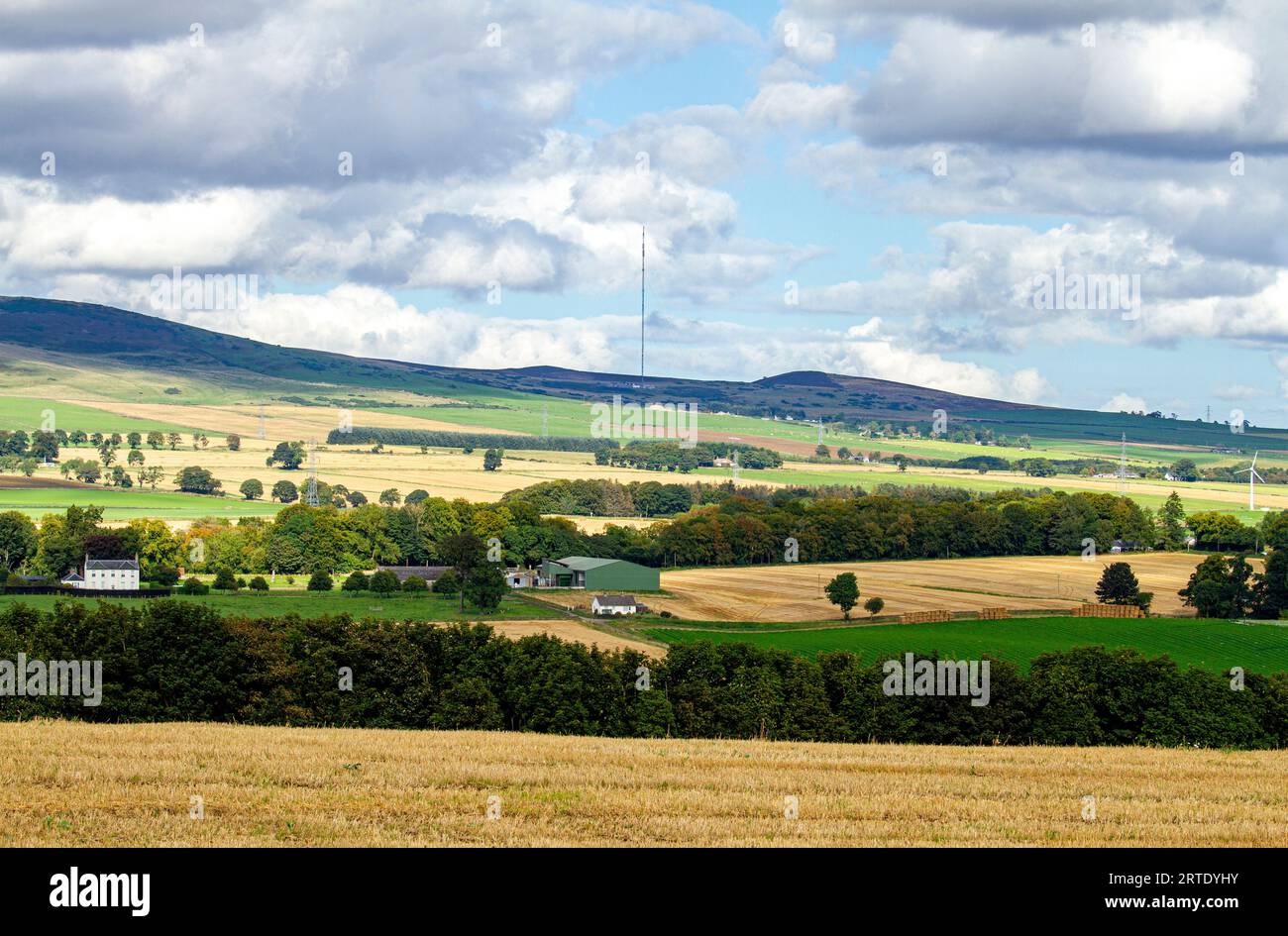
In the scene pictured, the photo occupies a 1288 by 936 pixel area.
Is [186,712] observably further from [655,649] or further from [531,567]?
[531,567]

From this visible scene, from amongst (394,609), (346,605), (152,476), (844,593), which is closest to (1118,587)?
(844,593)

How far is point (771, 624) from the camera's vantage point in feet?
285

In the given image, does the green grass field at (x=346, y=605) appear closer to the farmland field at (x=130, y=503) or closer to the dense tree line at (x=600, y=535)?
the dense tree line at (x=600, y=535)

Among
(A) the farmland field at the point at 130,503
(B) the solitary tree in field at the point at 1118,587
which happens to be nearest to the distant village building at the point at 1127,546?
(B) the solitary tree in field at the point at 1118,587

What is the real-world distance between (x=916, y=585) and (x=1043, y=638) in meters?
22.7

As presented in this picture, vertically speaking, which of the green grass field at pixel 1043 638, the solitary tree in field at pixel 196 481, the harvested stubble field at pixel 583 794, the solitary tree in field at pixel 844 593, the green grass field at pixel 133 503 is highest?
the solitary tree in field at pixel 196 481

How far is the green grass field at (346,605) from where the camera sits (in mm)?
83062

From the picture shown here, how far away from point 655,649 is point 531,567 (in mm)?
45903

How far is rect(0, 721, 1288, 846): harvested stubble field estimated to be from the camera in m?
22.4

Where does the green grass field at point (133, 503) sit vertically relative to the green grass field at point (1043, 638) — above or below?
above

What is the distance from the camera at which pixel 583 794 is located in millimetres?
26234

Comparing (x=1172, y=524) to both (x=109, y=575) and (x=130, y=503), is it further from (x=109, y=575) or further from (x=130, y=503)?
(x=130, y=503)

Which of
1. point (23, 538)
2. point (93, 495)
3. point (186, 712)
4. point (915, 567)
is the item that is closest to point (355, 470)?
→ point (93, 495)

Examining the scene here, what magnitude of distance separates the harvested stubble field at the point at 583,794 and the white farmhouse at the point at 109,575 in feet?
220
